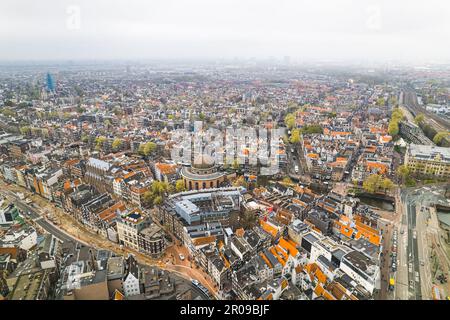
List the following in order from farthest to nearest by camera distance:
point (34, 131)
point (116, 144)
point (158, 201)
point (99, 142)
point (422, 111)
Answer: point (422, 111)
point (34, 131)
point (99, 142)
point (116, 144)
point (158, 201)

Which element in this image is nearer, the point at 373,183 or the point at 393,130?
the point at 373,183

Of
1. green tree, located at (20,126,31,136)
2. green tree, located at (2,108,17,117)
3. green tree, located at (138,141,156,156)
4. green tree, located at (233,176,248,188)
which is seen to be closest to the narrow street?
green tree, located at (233,176,248,188)

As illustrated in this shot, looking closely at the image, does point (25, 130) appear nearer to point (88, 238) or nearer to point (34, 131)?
point (34, 131)

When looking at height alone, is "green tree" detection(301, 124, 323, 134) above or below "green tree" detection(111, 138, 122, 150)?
above

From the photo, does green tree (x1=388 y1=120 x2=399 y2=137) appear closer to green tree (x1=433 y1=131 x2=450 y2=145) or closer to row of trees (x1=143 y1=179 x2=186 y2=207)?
green tree (x1=433 y1=131 x2=450 y2=145)

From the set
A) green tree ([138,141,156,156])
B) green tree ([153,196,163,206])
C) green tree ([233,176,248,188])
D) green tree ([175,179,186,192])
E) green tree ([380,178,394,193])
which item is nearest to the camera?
green tree ([153,196,163,206])

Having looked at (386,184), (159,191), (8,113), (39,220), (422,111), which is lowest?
(39,220)

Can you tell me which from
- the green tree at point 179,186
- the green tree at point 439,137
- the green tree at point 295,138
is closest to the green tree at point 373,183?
the green tree at point 295,138

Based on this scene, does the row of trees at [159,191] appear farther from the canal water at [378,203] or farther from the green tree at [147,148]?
the canal water at [378,203]

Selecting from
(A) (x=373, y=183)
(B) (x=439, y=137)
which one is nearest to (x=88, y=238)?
(A) (x=373, y=183)

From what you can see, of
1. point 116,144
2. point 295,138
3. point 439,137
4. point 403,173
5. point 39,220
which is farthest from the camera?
point 295,138

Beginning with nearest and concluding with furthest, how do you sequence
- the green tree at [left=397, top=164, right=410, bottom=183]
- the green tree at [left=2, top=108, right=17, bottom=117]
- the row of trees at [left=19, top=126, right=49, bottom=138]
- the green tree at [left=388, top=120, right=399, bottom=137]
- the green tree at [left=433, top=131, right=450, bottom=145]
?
the green tree at [left=397, top=164, right=410, bottom=183] < the green tree at [left=433, top=131, right=450, bottom=145] < the row of trees at [left=19, top=126, right=49, bottom=138] < the green tree at [left=388, top=120, right=399, bottom=137] < the green tree at [left=2, top=108, right=17, bottom=117]

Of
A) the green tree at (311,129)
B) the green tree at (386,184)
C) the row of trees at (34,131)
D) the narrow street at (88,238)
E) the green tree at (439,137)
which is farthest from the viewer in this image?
the green tree at (311,129)
